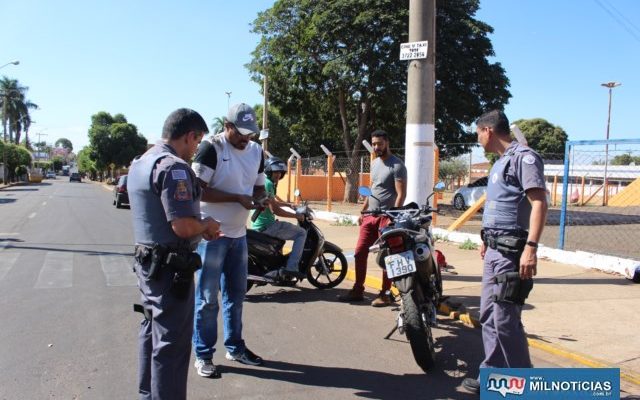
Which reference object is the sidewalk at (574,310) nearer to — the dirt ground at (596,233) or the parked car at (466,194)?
the dirt ground at (596,233)

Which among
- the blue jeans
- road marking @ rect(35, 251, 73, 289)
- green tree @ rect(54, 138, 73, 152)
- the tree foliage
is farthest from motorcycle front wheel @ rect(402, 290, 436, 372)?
green tree @ rect(54, 138, 73, 152)

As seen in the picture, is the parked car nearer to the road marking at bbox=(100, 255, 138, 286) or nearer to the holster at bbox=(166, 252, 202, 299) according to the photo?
the road marking at bbox=(100, 255, 138, 286)

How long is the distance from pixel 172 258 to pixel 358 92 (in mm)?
21736

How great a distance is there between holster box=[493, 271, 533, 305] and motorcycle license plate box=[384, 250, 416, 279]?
3.11 feet

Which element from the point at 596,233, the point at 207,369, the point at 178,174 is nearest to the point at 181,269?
the point at 178,174

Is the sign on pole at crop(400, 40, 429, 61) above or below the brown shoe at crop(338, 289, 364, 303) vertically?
above

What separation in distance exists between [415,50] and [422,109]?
2.49 ft

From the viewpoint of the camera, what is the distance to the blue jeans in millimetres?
4074

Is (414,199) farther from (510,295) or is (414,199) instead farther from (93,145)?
(93,145)

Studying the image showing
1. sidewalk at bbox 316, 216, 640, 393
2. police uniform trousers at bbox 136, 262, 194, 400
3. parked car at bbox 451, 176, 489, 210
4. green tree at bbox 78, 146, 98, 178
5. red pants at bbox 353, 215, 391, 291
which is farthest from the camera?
green tree at bbox 78, 146, 98, 178

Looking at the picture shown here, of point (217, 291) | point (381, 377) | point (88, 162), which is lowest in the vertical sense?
point (381, 377)

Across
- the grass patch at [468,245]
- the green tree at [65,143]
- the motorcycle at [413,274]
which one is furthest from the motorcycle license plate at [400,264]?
the green tree at [65,143]

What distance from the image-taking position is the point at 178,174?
2840 mm

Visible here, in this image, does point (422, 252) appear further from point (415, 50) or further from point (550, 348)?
point (415, 50)
